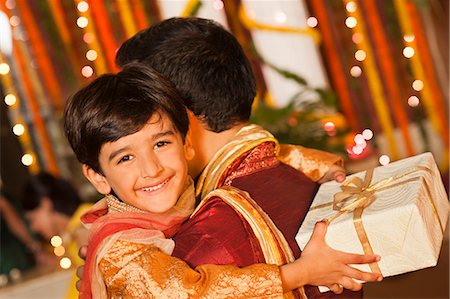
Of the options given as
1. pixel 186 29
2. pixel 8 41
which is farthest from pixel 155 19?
pixel 186 29

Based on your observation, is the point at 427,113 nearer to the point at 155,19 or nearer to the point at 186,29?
the point at 155,19

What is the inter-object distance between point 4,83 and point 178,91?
3655 mm

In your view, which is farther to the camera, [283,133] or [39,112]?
[39,112]

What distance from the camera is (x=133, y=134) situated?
1729 mm

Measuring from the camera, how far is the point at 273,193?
1.86m

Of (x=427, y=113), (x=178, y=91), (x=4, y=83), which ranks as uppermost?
(x=178, y=91)

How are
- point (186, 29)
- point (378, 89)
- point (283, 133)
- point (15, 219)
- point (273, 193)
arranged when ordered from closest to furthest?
point (273, 193) < point (186, 29) < point (283, 133) < point (15, 219) < point (378, 89)

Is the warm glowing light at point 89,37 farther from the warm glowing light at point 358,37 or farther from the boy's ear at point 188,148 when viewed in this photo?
the boy's ear at point 188,148

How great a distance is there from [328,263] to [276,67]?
3468 millimetres

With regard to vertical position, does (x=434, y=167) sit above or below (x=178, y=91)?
Answer: below

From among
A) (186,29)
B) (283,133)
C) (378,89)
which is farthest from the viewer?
(378,89)

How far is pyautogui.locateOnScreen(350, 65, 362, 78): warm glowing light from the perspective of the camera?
19.2ft

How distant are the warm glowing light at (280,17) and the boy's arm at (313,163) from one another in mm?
3437

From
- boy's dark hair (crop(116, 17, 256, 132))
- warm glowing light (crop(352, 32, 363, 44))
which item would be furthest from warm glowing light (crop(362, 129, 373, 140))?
boy's dark hair (crop(116, 17, 256, 132))
